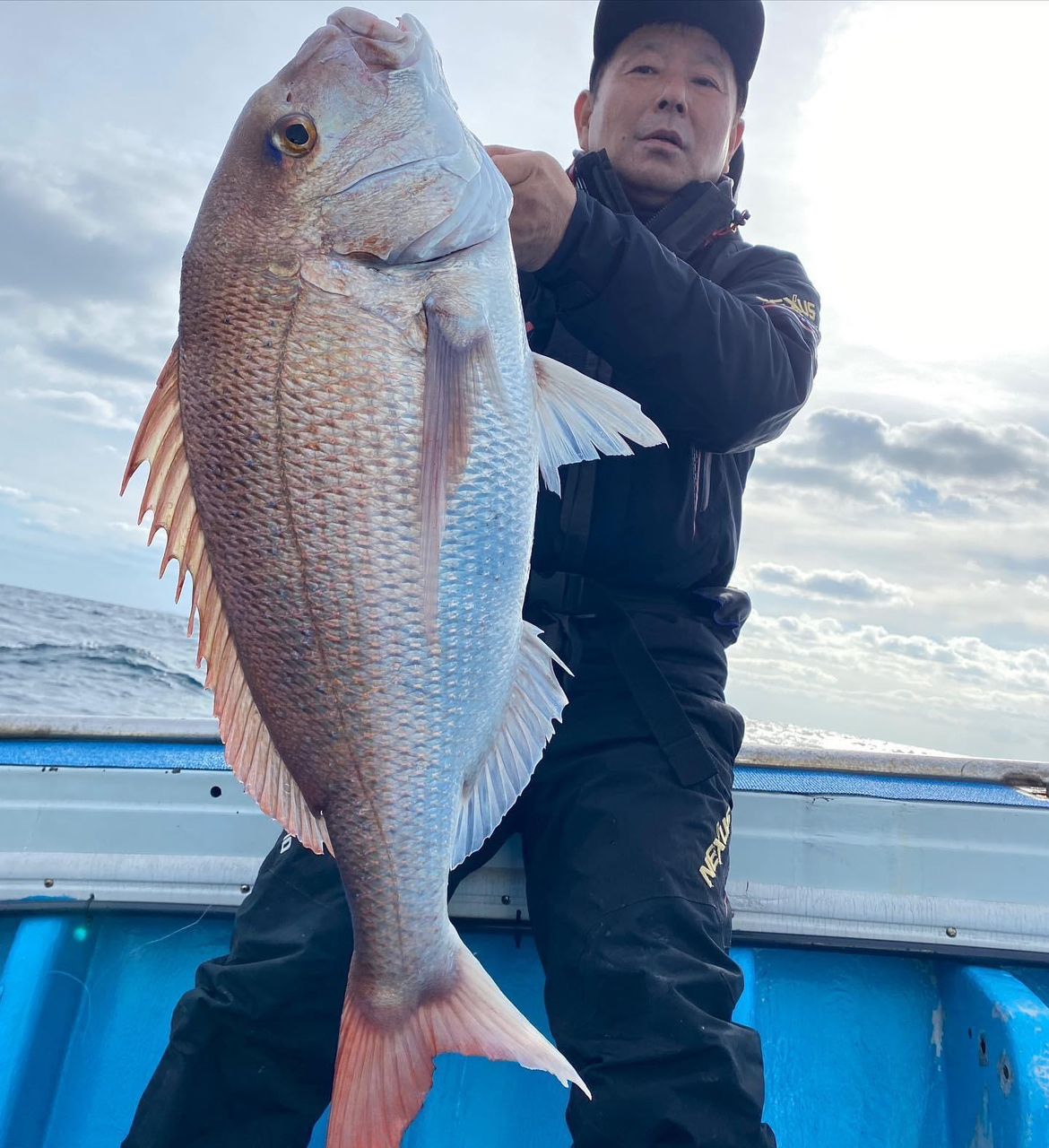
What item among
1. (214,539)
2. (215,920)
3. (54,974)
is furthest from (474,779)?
(54,974)

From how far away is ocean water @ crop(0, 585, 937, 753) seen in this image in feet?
32.8

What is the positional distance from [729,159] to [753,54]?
30cm

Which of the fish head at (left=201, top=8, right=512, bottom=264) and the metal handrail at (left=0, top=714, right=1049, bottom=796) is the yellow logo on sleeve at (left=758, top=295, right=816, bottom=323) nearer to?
the fish head at (left=201, top=8, right=512, bottom=264)

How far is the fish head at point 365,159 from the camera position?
1.51 m

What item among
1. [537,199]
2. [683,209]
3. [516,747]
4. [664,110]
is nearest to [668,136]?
[664,110]

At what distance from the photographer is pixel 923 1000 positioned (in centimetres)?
238

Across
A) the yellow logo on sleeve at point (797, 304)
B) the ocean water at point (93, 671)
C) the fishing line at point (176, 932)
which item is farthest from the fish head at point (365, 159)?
the ocean water at point (93, 671)

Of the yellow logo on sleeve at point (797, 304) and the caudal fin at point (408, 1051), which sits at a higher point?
the yellow logo on sleeve at point (797, 304)

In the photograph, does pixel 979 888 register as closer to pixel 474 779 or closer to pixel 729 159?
pixel 474 779

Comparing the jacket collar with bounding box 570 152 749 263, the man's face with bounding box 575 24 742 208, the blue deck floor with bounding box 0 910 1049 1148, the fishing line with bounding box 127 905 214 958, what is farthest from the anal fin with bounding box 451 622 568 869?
the man's face with bounding box 575 24 742 208

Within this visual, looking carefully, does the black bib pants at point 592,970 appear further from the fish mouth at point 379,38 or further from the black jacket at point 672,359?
the fish mouth at point 379,38

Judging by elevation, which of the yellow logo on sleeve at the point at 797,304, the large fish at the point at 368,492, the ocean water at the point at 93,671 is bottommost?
the ocean water at the point at 93,671

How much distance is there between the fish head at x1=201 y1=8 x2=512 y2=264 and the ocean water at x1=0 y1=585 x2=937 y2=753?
8.10 ft

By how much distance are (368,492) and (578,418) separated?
43cm
